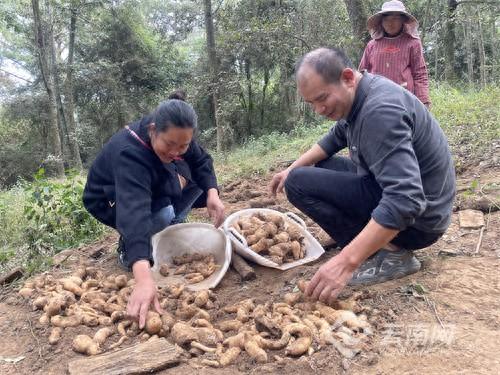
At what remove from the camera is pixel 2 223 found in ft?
17.4

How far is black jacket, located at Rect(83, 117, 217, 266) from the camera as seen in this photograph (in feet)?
7.91

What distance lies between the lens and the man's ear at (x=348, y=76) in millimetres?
2100

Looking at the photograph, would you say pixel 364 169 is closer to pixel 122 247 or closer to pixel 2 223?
pixel 122 247

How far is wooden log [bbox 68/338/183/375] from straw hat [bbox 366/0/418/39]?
3.31 m

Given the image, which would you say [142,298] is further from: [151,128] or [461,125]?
[461,125]

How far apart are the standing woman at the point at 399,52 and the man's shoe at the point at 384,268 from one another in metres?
2.16

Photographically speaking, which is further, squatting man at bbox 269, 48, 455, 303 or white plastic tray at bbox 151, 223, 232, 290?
white plastic tray at bbox 151, 223, 232, 290

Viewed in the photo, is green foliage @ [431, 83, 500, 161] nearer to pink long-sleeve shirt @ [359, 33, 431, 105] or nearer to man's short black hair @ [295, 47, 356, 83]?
pink long-sleeve shirt @ [359, 33, 431, 105]

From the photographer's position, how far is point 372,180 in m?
2.42

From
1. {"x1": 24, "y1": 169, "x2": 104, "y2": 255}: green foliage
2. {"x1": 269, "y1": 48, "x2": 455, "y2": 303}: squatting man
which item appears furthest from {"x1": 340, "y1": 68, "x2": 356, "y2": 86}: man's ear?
{"x1": 24, "y1": 169, "x2": 104, "y2": 255}: green foliage

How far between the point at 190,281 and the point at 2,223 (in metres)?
3.50

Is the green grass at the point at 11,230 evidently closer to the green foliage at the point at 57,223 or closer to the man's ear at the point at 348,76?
the green foliage at the point at 57,223

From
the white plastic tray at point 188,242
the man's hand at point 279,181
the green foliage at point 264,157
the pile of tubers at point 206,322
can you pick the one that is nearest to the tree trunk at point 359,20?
the green foliage at point 264,157

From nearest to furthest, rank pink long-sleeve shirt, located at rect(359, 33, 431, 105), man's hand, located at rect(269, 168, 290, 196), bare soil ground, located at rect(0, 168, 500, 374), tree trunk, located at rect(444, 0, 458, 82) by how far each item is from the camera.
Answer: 1. bare soil ground, located at rect(0, 168, 500, 374)
2. man's hand, located at rect(269, 168, 290, 196)
3. pink long-sleeve shirt, located at rect(359, 33, 431, 105)
4. tree trunk, located at rect(444, 0, 458, 82)
